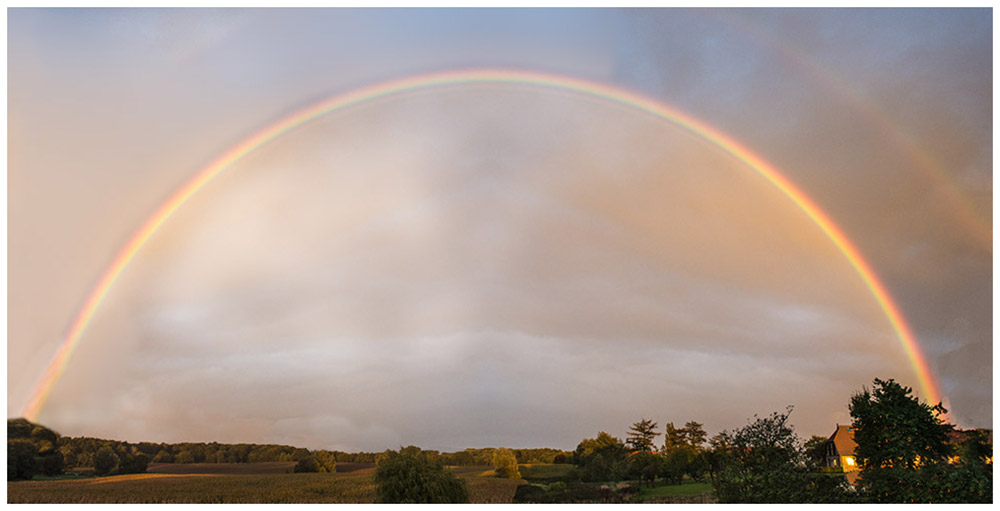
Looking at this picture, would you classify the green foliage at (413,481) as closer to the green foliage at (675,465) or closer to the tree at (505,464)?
the tree at (505,464)

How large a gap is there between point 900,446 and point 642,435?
8.54 m

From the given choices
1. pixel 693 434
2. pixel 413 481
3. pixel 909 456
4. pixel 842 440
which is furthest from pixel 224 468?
pixel 909 456

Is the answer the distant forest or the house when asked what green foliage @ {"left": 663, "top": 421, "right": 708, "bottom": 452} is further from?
the house

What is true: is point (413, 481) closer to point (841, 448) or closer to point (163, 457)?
point (163, 457)

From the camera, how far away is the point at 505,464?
20.9m

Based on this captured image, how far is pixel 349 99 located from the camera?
21359 millimetres

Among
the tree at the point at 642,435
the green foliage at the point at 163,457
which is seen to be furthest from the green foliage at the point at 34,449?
the tree at the point at 642,435

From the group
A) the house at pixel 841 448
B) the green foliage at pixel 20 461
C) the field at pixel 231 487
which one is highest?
the house at pixel 841 448

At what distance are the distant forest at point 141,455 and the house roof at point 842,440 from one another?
24.2 feet

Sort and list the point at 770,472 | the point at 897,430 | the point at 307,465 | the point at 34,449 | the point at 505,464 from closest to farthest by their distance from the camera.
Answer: the point at 897,430, the point at 770,472, the point at 505,464, the point at 34,449, the point at 307,465

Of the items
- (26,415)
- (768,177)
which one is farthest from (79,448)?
(768,177)

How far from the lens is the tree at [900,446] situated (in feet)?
44.9

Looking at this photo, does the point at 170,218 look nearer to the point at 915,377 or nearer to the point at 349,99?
the point at 349,99
